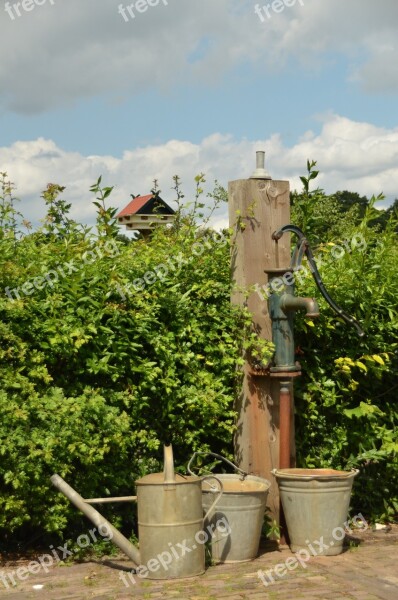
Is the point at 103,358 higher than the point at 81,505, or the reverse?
the point at 103,358

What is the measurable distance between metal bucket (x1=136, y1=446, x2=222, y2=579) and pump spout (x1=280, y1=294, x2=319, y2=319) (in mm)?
1486

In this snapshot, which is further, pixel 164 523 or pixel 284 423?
pixel 284 423

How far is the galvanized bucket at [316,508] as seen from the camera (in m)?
6.05

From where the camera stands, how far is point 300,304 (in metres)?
6.32

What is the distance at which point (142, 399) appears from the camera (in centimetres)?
618

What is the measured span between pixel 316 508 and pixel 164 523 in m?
1.18

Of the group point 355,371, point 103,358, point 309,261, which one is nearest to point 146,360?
point 103,358

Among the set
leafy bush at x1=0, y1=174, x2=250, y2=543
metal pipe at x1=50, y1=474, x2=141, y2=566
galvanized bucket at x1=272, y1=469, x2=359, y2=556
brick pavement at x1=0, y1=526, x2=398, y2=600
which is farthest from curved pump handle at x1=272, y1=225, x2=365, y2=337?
metal pipe at x1=50, y1=474, x2=141, y2=566

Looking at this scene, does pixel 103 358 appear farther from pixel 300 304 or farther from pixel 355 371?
pixel 355 371

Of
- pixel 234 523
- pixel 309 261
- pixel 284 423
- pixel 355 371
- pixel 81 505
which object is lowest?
pixel 234 523

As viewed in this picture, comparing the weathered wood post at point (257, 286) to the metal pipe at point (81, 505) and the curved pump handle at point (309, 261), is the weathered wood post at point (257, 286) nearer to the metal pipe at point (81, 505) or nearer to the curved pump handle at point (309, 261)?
the curved pump handle at point (309, 261)

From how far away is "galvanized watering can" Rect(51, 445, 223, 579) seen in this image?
5508 mm

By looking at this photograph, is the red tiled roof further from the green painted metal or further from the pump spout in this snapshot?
the pump spout

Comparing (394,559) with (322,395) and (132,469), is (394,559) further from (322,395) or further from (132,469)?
(132,469)
